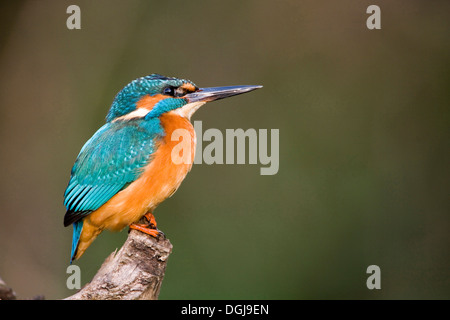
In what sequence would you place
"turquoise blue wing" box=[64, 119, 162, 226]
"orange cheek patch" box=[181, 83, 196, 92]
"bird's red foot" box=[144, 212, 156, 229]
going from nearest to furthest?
"turquoise blue wing" box=[64, 119, 162, 226] < "bird's red foot" box=[144, 212, 156, 229] < "orange cheek patch" box=[181, 83, 196, 92]

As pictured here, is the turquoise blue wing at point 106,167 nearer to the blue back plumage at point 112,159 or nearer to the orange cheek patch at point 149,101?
the blue back plumage at point 112,159

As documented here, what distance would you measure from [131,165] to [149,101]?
399 millimetres

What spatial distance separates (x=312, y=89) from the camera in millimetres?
6031

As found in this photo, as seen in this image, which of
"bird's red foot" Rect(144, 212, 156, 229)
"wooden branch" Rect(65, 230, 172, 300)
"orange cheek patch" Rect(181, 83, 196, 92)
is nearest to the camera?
"wooden branch" Rect(65, 230, 172, 300)

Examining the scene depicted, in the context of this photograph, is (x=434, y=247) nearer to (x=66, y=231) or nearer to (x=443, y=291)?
(x=443, y=291)

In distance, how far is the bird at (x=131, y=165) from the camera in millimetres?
3164

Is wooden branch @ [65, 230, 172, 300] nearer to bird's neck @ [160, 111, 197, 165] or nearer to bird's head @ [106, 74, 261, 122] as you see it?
bird's neck @ [160, 111, 197, 165]

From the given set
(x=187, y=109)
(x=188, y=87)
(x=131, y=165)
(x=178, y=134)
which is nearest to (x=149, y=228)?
(x=131, y=165)

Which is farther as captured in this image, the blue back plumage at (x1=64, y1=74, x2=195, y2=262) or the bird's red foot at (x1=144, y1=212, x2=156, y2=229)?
the bird's red foot at (x1=144, y1=212, x2=156, y2=229)

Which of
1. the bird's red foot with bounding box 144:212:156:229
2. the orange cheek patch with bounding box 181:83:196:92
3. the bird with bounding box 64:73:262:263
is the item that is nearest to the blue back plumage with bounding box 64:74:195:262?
the bird with bounding box 64:73:262:263

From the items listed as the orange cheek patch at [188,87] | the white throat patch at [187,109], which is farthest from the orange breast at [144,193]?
the orange cheek patch at [188,87]

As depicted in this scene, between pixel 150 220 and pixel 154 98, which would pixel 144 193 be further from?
pixel 154 98

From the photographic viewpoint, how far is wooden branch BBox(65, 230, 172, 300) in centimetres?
281
